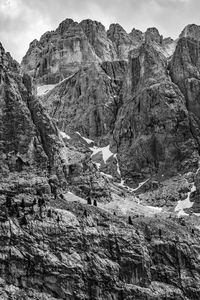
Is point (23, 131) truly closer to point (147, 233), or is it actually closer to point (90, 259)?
point (147, 233)

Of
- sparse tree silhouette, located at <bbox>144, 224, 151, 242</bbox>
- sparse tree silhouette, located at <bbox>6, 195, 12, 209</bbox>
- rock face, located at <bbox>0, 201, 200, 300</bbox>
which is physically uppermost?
sparse tree silhouette, located at <bbox>6, 195, 12, 209</bbox>

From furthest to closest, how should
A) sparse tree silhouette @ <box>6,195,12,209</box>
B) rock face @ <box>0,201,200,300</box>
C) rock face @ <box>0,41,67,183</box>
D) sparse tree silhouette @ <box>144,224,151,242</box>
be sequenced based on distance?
rock face @ <box>0,41,67,183</box> < sparse tree silhouette @ <box>144,224,151,242</box> < sparse tree silhouette @ <box>6,195,12,209</box> < rock face @ <box>0,201,200,300</box>

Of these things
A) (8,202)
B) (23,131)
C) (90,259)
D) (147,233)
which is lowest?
(90,259)

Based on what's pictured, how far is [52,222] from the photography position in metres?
133

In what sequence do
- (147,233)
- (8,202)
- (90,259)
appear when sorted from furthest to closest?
(147,233) < (8,202) < (90,259)

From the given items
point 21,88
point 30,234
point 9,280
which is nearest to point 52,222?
point 30,234

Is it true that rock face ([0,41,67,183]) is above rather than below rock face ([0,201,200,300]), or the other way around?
above

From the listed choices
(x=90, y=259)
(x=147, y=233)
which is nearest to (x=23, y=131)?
(x=147, y=233)

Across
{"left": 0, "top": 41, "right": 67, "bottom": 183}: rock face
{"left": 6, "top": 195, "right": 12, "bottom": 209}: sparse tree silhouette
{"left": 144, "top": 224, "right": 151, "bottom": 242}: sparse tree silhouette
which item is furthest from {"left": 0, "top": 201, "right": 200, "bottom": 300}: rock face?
{"left": 0, "top": 41, "right": 67, "bottom": 183}: rock face

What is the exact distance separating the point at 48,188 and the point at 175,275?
42256 millimetres

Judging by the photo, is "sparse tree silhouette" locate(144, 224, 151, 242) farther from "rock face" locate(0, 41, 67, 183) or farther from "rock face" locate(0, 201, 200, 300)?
"rock face" locate(0, 41, 67, 183)

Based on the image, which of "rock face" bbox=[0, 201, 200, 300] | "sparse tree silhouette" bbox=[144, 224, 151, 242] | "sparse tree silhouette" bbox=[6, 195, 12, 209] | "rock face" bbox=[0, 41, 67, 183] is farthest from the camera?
"rock face" bbox=[0, 41, 67, 183]

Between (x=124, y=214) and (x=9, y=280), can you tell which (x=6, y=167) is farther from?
(x=9, y=280)

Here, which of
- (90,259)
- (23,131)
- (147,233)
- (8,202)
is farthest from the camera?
(23,131)
